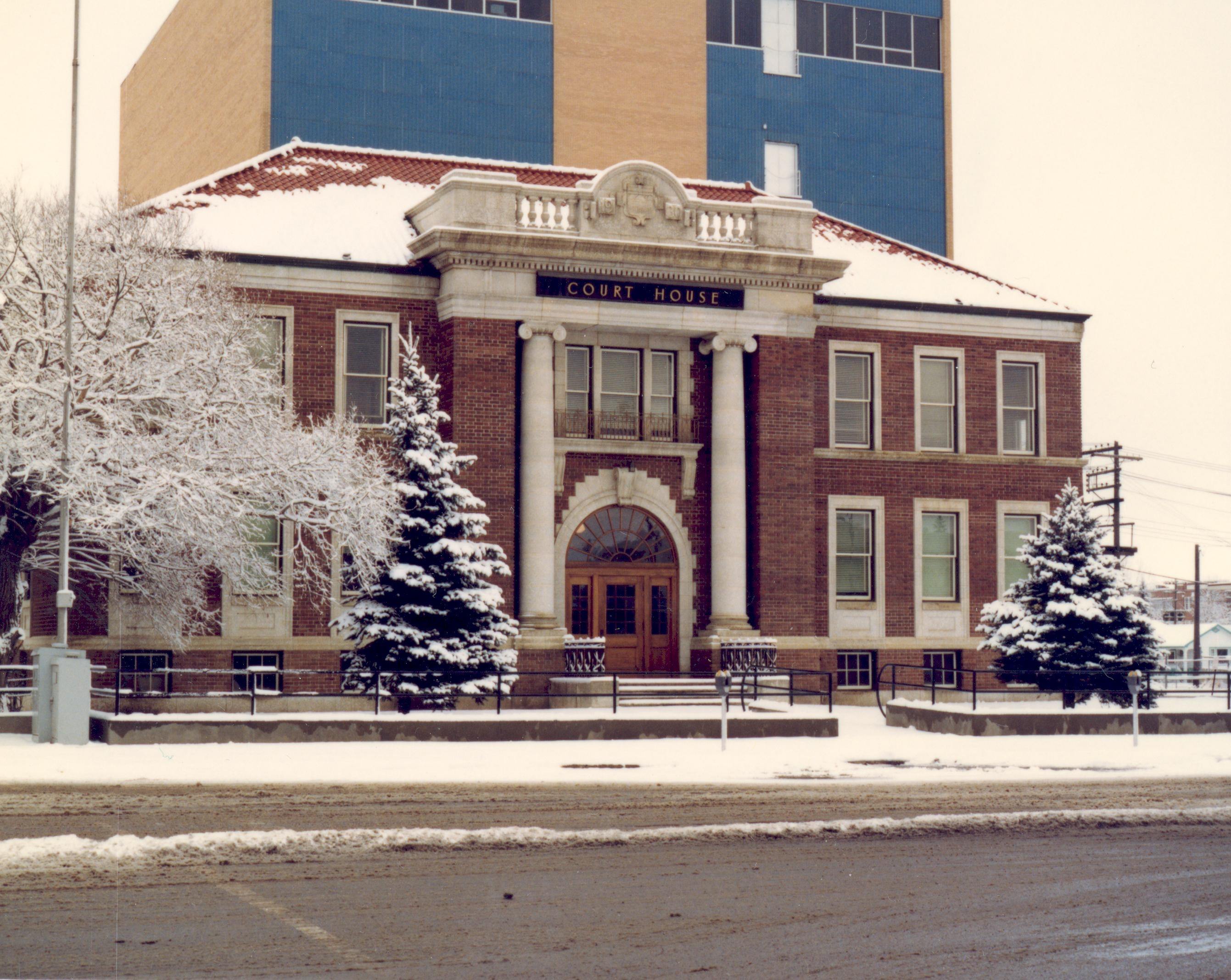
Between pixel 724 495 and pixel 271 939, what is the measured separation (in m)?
26.2

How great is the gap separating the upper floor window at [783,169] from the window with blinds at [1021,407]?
2287cm

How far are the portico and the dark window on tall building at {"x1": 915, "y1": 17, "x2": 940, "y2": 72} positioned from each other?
30.7 meters

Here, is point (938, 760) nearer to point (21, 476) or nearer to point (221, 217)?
point (21, 476)

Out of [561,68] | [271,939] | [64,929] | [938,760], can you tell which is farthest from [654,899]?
[561,68]

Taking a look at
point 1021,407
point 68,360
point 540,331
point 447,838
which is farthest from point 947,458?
point 447,838

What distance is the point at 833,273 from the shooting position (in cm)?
3669

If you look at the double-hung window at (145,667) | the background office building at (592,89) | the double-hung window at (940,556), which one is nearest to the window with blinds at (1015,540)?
the double-hung window at (940,556)

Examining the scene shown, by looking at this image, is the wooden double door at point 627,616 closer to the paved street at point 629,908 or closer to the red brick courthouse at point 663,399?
the red brick courthouse at point 663,399

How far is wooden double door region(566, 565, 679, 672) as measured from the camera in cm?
3622

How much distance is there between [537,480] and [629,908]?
914 inches

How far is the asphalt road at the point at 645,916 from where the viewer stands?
9.78 m

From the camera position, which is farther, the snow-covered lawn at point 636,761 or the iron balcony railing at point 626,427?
the iron balcony railing at point 626,427

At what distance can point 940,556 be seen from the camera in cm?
3981

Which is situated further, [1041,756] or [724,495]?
[724,495]
